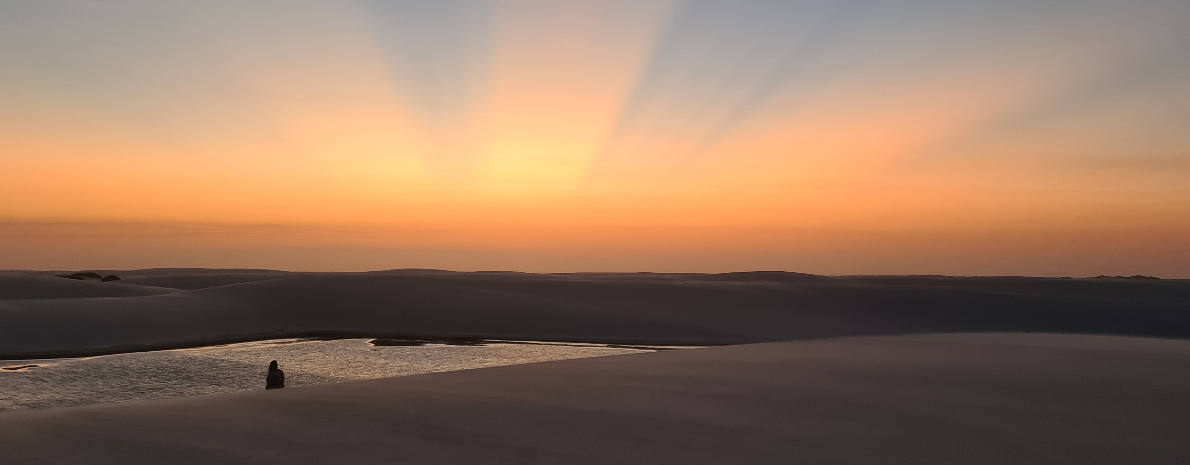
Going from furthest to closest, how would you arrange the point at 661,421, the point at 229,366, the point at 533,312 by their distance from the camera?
the point at 533,312 < the point at 229,366 < the point at 661,421

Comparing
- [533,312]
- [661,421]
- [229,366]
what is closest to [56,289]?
[533,312]

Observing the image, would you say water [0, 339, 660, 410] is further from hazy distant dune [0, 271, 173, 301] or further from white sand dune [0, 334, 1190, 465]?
hazy distant dune [0, 271, 173, 301]

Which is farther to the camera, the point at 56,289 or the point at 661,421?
the point at 56,289

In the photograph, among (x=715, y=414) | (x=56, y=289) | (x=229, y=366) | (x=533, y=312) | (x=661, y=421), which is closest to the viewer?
(x=661, y=421)

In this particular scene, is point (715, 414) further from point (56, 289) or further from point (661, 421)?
point (56, 289)

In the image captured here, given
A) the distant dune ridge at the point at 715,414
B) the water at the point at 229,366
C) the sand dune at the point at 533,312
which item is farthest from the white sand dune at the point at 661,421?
the sand dune at the point at 533,312

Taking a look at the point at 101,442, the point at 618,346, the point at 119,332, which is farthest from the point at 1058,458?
the point at 119,332

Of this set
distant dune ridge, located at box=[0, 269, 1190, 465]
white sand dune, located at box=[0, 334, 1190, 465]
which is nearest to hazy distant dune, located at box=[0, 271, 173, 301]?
distant dune ridge, located at box=[0, 269, 1190, 465]
